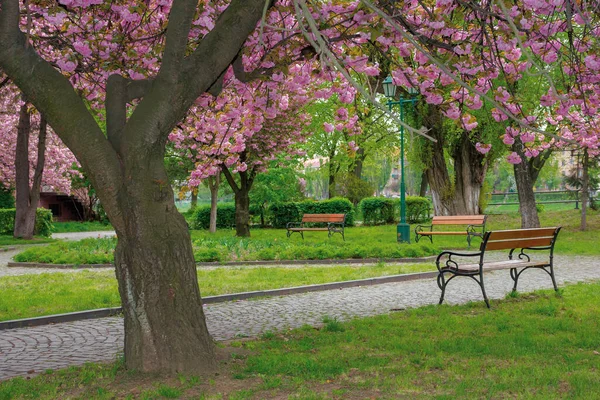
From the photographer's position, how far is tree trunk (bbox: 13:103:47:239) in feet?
84.2

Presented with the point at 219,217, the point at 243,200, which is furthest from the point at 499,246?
the point at 219,217

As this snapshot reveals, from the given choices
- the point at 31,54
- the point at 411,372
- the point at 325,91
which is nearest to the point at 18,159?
the point at 325,91

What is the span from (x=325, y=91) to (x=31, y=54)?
5175 mm

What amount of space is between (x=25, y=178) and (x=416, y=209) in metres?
18.5

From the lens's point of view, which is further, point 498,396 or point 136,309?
point 136,309

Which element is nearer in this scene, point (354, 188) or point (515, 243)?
point (515, 243)

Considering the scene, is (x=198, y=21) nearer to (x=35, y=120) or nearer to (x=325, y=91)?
(x=325, y=91)

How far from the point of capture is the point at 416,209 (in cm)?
3334

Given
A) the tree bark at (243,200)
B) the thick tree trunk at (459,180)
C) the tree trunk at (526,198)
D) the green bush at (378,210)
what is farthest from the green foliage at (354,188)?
the tree trunk at (526,198)

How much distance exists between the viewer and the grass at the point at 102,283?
9648mm

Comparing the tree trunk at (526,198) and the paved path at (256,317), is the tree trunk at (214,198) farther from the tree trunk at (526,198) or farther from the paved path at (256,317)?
the paved path at (256,317)

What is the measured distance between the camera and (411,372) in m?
5.43

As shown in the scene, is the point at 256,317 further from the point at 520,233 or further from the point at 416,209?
the point at 416,209

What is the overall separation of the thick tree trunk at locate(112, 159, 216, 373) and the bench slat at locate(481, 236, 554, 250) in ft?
16.1
